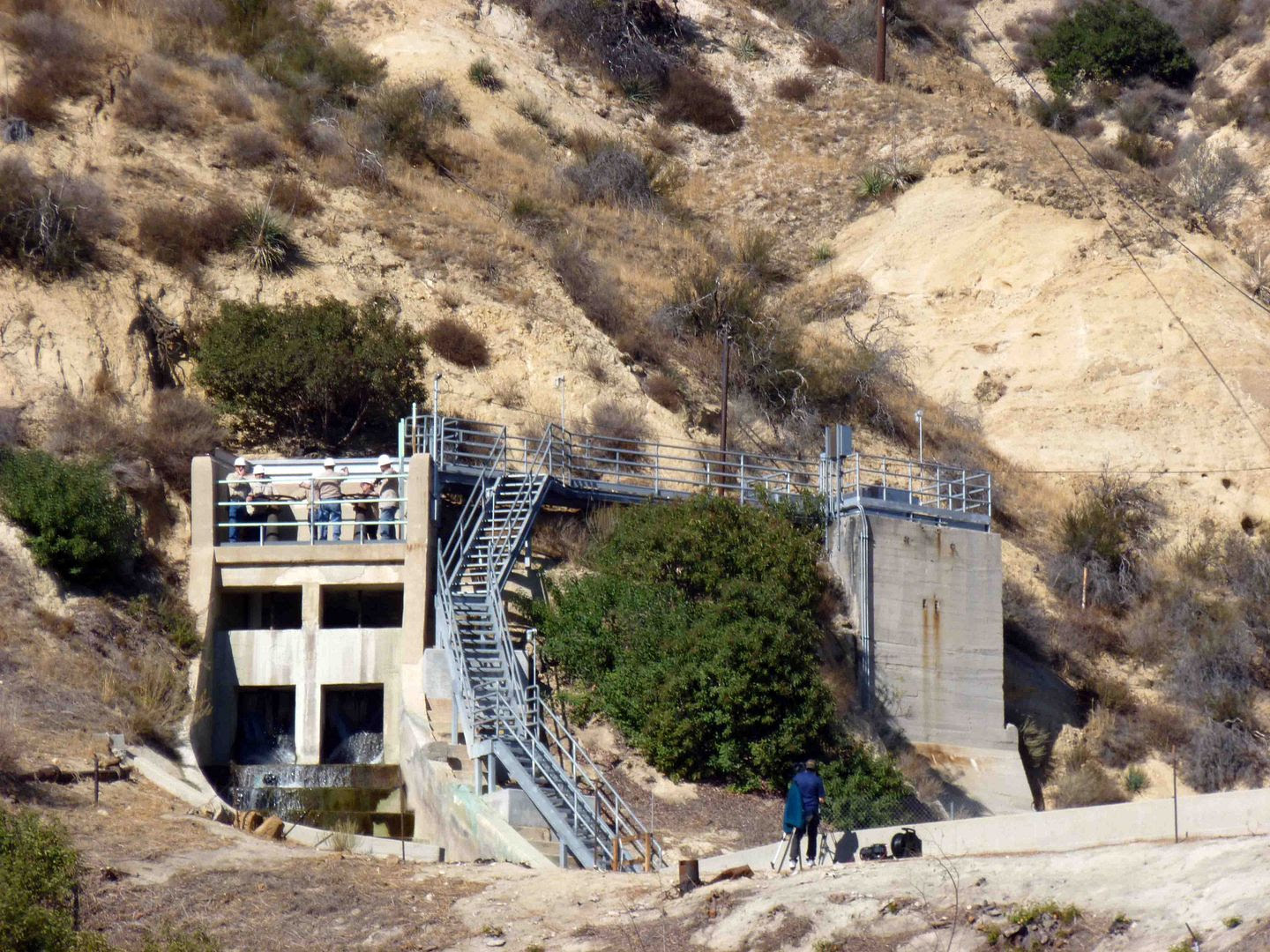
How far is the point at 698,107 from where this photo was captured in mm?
53531

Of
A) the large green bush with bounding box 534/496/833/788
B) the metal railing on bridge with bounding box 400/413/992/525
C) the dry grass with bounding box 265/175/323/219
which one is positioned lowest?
the large green bush with bounding box 534/496/833/788

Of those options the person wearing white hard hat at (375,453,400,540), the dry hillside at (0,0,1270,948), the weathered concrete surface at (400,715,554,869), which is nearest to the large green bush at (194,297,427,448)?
the dry hillside at (0,0,1270,948)

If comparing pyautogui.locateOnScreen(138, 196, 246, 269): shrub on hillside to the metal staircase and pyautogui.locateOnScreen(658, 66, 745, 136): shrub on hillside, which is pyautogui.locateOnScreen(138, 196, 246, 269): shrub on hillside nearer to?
the metal staircase

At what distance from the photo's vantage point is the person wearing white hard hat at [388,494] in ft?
89.3

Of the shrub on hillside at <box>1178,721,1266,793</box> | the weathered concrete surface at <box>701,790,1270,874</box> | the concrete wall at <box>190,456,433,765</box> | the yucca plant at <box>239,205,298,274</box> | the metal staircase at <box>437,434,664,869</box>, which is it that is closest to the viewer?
the weathered concrete surface at <box>701,790,1270,874</box>

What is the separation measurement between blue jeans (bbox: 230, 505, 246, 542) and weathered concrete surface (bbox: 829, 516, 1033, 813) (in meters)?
9.98

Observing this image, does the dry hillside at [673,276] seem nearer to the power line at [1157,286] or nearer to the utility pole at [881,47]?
the power line at [1157,286]

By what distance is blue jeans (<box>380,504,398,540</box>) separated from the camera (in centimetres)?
2753

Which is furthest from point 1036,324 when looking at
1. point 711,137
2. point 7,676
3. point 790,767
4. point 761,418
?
point 7,676

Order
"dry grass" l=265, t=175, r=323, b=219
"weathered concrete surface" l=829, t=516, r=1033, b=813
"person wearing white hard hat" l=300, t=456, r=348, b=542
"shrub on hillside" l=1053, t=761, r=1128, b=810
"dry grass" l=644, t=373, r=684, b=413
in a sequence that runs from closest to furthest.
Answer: "person wearing white hard hat" l=300, t=456, r=348, b=542 < "weathered concrete surface" l=829, t=516, r=1033, b=813 < "shrub on hillside" l=1053, t=761, r=1128, b=810 < "dry grass" l=644, t=373, r=684, b=413 < "dry grass" l=265, t=175, r=323, b=219

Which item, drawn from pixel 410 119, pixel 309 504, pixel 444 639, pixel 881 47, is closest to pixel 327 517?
pixel 309 504

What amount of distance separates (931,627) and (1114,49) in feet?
137

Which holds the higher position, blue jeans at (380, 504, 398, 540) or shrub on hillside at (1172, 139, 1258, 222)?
shrub on hillside at (1172, 139, 1258, 222)

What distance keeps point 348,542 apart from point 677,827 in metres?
7.12
